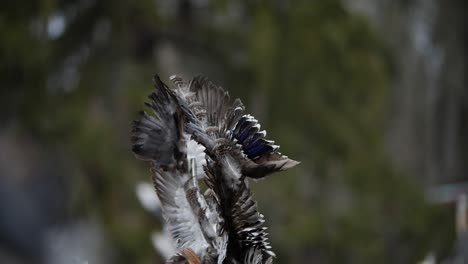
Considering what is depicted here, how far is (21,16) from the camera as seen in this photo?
5.67 meters

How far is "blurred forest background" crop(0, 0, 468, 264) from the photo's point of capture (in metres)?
6.12

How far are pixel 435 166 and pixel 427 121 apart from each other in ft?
2.76

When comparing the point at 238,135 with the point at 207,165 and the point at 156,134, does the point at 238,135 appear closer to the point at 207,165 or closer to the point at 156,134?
the point at 207,165

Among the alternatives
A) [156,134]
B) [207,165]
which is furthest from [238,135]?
[156,134]

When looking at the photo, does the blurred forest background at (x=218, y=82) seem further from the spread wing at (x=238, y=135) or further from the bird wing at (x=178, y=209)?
the spread wing at (x=238, y=135)

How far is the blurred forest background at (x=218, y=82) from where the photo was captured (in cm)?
612

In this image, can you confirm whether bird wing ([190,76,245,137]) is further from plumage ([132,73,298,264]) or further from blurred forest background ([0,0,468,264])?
blurred forest background ([0,0,468,264])

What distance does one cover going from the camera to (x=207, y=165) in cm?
219

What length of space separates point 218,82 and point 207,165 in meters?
4.74

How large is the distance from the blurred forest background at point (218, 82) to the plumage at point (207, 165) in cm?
329

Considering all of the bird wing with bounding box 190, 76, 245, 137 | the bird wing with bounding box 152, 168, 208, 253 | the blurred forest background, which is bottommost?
the bird wing with bounding box 152, 168, 208, 253

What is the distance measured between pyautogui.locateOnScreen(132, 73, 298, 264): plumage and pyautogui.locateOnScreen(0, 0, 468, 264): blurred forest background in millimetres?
3290

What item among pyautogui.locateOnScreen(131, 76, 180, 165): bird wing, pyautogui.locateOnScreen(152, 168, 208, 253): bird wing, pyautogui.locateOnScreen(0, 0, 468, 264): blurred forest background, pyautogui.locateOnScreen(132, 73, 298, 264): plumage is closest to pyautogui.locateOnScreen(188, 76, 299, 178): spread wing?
pyautogui.locateOnScreen(132, 73, 298, 264): plumage

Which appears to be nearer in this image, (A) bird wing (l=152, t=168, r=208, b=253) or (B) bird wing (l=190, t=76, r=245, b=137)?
(B) bird wing (l=190, t=76, r=245, b=137)
